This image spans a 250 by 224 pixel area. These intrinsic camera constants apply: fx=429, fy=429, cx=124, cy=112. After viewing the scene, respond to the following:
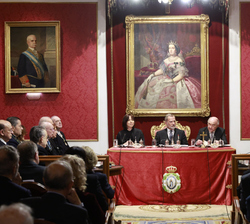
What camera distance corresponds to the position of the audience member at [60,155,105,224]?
336 cm

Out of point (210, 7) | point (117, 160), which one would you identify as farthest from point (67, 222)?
point (210, 7)

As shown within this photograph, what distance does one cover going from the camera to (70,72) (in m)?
9.79

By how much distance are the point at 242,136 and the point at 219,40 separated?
2.21 m

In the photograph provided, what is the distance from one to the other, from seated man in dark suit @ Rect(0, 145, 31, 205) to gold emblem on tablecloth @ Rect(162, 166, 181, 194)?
14.8ft

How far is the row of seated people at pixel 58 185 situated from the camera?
2586mm

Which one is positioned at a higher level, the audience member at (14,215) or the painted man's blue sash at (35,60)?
the painted man's blue sash at (35,60)

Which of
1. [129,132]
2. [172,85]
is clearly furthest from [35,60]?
[172,85]

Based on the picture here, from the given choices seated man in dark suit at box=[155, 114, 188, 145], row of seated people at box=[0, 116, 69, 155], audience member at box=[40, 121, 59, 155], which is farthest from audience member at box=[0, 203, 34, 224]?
seated man in dark suit at box=[155, 114, 188, 145]

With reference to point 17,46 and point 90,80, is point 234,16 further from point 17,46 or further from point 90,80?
point 17,46

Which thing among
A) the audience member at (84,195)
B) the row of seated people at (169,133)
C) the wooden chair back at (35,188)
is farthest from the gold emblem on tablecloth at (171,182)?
the wooden chair back at (35,188)

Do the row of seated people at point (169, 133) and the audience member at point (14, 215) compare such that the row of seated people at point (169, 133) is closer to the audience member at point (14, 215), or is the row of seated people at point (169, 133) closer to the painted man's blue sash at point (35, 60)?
the painted man's blue sash at point (35, 60)


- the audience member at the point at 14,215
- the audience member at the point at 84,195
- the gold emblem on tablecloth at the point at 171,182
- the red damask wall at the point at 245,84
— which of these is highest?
the red damask wall at the point at 245,84

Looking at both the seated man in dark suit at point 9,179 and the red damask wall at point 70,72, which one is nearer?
the seated man in dark suit at point 9,179

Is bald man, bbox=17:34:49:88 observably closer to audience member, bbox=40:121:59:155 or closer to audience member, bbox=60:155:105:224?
audience member, bbox=40:121:59:155
